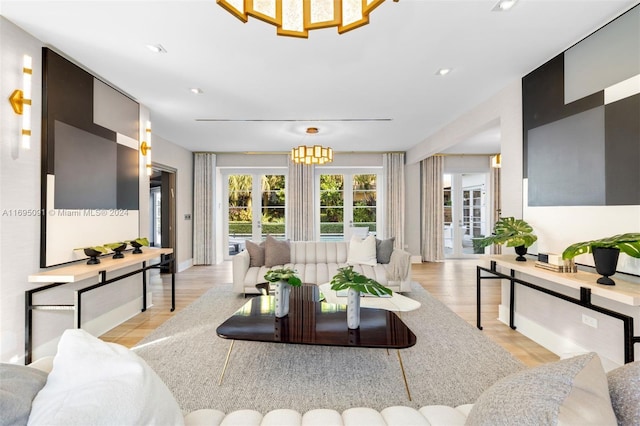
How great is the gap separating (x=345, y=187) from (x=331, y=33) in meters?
5.31

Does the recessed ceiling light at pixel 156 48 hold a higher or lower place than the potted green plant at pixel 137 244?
higher

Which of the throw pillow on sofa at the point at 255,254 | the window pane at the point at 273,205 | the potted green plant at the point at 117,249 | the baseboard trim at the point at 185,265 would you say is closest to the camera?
the potted green plant at the point at 117,249

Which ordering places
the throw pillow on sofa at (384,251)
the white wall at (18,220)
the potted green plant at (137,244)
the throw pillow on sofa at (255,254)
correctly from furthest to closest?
the throw pillow on sofa at (384,251) → the throw pillow on sofa at (255,254) → the potted green plant at (137,244) → the white wall at (18,220)

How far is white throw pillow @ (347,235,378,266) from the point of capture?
14.9 feet

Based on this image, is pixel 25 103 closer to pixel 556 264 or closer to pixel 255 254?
pixel 255 254

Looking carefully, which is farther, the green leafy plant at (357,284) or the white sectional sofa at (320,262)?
the white sectional sofa at (320,262)

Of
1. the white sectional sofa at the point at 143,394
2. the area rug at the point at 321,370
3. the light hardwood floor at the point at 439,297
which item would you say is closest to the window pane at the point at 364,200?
the light hardwood floor at the point at 439,297

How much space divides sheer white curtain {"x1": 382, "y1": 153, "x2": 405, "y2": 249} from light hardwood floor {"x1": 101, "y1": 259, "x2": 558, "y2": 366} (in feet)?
3.21

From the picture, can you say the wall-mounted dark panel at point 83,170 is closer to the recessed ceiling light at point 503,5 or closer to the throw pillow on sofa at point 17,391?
the throw pillow on sofa at point 17,391

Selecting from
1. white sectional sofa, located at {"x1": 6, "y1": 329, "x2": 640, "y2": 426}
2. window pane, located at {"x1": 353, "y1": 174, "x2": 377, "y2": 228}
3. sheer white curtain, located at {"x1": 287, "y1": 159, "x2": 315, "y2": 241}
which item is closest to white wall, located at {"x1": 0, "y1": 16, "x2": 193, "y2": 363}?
white sectional sofa, located at {"x1": 6, "y1": 329, "x2": 640, "y2": 426}

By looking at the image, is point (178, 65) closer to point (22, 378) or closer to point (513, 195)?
point (22, 378)

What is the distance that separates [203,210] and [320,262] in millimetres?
3622

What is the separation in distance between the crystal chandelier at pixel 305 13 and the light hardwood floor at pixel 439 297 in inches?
116

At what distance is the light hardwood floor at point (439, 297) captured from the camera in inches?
114
